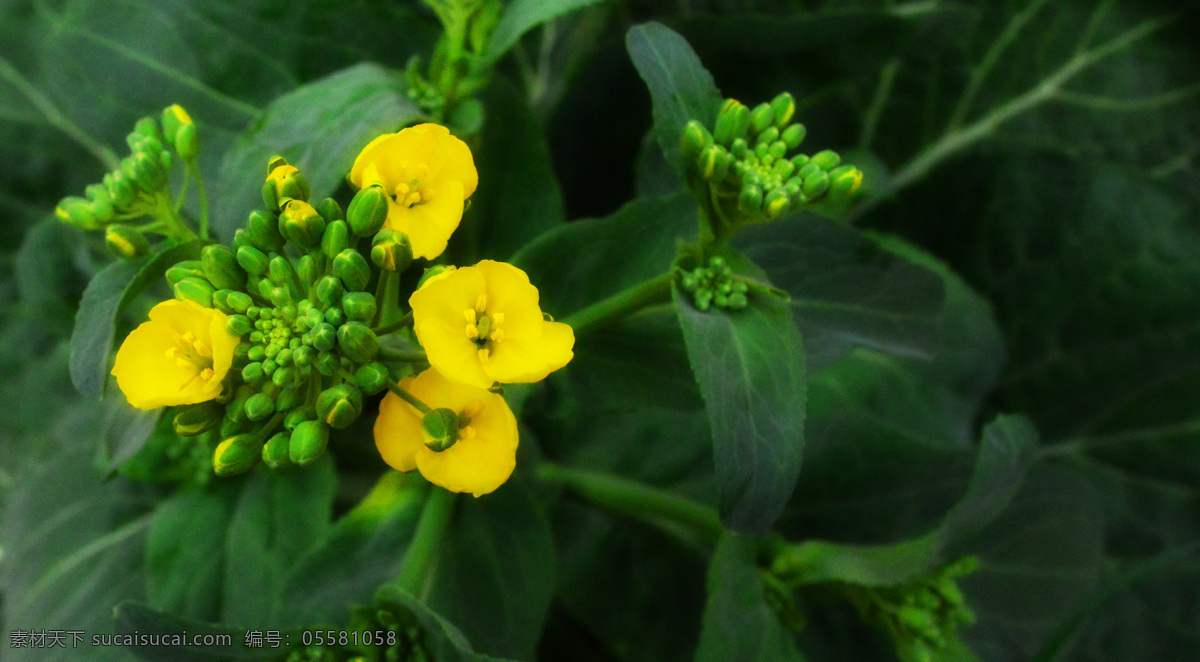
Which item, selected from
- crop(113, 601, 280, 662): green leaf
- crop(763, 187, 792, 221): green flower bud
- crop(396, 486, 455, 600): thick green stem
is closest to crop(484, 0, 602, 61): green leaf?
crop(763, 187, 792, 221): green flower bud

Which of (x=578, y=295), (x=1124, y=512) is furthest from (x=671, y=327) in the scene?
(x=1124, y=512)

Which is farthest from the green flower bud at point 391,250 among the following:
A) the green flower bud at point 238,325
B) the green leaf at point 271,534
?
the green leaf at point 271,534

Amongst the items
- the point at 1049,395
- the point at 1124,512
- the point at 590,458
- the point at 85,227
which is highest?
the point at 85,227

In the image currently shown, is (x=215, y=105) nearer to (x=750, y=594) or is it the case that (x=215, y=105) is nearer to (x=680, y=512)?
(x=680, y=512)

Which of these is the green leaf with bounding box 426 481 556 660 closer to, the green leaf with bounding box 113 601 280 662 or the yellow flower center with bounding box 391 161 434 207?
the green leaf with bounding box 113 601 280 662

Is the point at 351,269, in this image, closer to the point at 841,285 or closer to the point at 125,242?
the point at 125,242

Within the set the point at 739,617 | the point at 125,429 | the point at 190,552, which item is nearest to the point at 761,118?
the point at 739,617

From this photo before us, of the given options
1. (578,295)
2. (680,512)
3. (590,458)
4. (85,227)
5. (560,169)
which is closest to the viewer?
(85,227)
